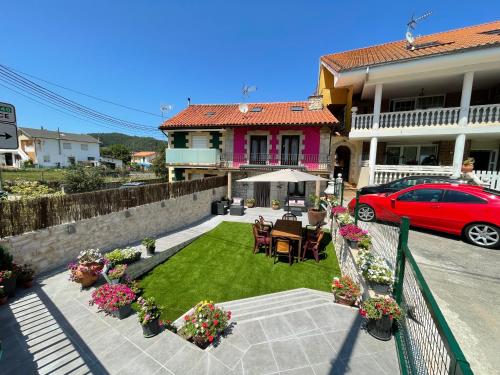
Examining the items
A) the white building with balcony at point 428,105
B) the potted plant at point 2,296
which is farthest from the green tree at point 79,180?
the white building with balcony at point 428,105

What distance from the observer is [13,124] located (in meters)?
3.75

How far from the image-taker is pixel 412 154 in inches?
515

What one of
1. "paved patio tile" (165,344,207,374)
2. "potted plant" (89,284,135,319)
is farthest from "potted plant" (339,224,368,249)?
"potted plant" (89,284,135,319)

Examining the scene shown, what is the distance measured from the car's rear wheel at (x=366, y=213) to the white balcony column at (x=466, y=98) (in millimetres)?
6825

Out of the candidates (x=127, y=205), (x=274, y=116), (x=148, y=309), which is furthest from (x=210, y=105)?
(x=148, y=309)

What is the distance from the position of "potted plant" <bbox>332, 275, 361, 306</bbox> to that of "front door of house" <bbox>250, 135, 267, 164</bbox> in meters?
11.3

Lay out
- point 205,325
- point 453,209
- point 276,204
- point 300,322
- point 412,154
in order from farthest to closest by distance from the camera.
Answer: point 276,204 < point 412,154 < point 453,209 < point 300,322 < point 205,325

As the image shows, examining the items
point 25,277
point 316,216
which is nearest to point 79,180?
point 25,277

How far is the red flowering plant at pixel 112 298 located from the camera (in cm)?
436

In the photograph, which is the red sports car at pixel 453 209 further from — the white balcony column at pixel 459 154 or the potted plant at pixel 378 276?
the white balcony column at pixel 459 154

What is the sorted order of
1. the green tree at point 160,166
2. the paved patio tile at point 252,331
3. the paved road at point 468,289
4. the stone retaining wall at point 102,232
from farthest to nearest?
the green tree at point 160,166 < the stone retaining wall at point 102,232 < the paved patio tile at point 252,331 < the paved road at point 468,289

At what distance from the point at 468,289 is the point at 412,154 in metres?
11.8

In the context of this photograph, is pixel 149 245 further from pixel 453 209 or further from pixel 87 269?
pixel 453 209

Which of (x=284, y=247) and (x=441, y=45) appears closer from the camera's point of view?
(x=284, y=247)
